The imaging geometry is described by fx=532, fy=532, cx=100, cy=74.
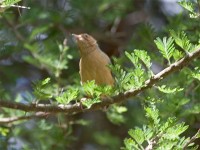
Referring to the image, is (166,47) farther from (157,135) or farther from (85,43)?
(85,43)

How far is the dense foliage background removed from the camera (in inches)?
104

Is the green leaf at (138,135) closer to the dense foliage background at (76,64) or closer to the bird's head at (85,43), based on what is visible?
the dense foliage background at (76,64)

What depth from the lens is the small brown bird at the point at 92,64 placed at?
9.25 ft

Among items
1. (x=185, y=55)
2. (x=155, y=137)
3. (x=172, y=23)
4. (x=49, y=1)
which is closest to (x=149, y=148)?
(x=155, y=137)

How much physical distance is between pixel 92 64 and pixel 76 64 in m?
1.41

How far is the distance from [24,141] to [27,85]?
0.88 m

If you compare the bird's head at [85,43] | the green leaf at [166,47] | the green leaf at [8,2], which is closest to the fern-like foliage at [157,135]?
the green leaf at [166,47]

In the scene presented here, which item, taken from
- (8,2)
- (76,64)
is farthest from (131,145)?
(76,64)

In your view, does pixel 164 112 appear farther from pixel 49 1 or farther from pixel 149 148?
pixel 49 1

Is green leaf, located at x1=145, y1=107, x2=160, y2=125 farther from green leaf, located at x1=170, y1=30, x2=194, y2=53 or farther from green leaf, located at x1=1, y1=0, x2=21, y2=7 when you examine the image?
green leaf, located at x1=1, y1=0, x2=21, y2=7

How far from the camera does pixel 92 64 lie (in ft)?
9.49

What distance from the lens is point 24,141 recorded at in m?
4.05

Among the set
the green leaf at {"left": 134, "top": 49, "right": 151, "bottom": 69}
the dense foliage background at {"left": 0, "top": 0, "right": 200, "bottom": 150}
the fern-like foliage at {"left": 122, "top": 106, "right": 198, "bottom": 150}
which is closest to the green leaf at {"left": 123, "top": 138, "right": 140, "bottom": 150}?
the fern-like foliage at {"left": 122, "top": 106, "right": 198, "bottom": 150}

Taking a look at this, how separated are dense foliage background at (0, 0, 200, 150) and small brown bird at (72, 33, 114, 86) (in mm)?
104
